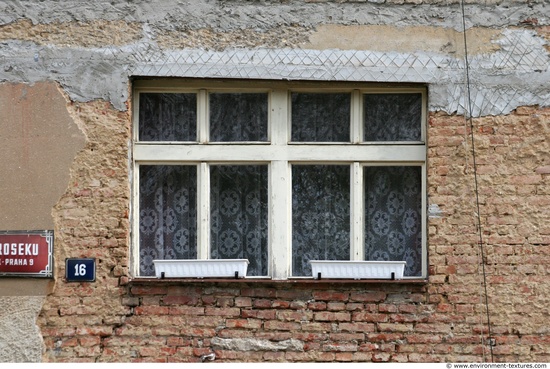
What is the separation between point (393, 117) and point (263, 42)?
1.03 meters

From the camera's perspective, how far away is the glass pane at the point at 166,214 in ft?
20.6

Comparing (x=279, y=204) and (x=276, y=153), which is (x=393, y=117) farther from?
(x=279, y=204)

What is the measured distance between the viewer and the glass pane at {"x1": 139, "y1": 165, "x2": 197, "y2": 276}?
6.28m

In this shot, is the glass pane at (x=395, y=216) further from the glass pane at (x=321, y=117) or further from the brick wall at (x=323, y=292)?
the glass pane at (x=321, y=117)

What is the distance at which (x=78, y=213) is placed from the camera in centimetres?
611

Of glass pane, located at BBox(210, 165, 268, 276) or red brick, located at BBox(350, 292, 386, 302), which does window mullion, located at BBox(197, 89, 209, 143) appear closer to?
glass pane, located at BBox(210, 165, 268, 276)

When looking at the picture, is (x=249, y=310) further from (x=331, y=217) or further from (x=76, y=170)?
(x=76, y=170)

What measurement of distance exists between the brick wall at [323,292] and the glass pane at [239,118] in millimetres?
773

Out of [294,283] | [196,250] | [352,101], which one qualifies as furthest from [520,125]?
[196,250]

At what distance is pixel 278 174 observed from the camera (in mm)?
6250

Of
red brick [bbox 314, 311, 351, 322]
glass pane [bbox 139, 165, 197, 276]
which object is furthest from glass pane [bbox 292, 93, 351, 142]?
red brick [bbox 314, 311, 351, 322]

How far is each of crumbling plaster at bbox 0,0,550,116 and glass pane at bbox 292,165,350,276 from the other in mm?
672

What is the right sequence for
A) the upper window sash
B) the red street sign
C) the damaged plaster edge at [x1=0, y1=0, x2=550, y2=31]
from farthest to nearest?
the upper window sash < the damaged plaster edge at [x1=0, y1=0, x2=550, y2=31] < the red street sign

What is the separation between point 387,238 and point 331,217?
407mm
